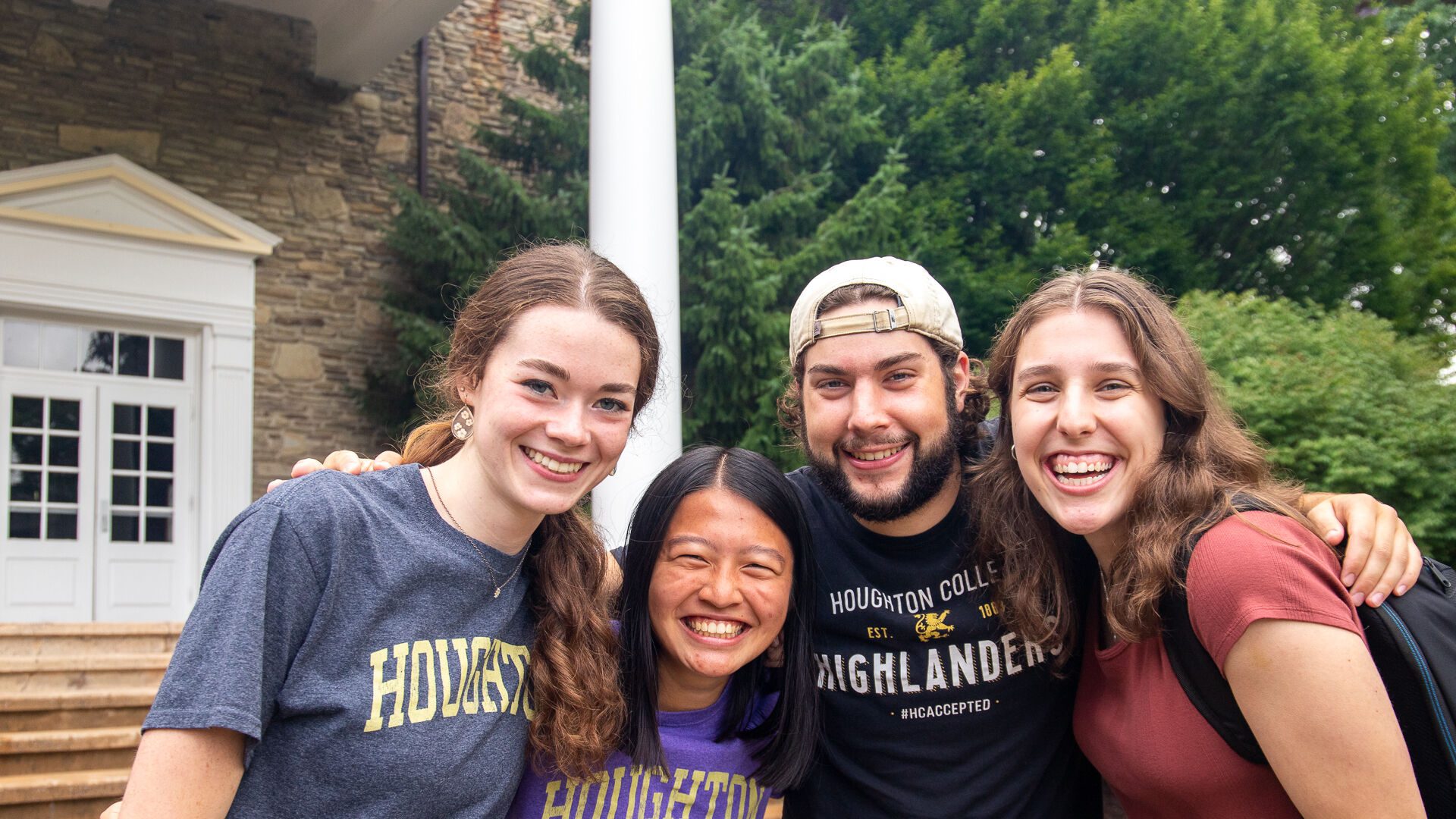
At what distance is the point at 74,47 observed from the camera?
9.41 meters

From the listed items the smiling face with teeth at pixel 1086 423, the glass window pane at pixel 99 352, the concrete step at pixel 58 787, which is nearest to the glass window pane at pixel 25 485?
the glass window pane at pixel 99 352

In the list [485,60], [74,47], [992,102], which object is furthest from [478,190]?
[992,102]

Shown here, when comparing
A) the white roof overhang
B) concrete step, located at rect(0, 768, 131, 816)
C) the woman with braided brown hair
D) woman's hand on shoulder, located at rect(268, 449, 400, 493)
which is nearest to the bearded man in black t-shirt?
the woman with braided brown hair

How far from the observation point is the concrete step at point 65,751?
4598 mm

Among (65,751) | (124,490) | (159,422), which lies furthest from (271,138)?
(65,751)

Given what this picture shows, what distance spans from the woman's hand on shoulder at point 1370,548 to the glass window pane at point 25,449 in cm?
964

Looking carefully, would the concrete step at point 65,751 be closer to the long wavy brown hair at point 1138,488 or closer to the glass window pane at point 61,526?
the long wavy brown hair at point 1138,488

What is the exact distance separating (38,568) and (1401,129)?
1437 centimetres

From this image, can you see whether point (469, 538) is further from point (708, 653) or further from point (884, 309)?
point (884, 309)

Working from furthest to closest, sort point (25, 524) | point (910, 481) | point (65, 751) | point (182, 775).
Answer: point (25, 524) < point (65, 751) < point (910, 481) < point (182, 775)

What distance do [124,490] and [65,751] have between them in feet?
17.7

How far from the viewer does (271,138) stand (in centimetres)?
1029

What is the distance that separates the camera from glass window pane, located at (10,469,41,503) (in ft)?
29.6

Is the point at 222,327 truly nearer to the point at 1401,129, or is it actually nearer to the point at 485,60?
the point at 485,60
